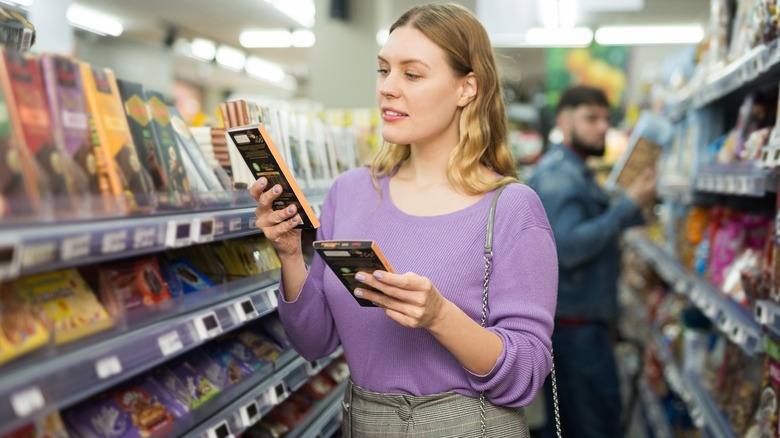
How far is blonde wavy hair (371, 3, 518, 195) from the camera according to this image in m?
1.62

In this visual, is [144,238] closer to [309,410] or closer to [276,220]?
[276,220]

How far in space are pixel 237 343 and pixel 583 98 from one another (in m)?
2.43

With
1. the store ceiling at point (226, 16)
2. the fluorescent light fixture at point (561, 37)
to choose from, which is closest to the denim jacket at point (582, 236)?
the store ceiling at point (226, 16)

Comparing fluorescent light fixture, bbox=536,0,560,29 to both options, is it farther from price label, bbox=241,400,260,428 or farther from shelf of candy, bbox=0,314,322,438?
price label, bbox=241,400,260,428

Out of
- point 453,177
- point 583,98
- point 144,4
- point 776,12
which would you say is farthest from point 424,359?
point 144,4

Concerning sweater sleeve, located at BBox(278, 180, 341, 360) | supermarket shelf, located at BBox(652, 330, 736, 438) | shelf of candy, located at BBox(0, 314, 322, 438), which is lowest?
supermarket shelf, located at BBox(652, 330, 736, 438)

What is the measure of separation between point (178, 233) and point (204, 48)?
36.2ft

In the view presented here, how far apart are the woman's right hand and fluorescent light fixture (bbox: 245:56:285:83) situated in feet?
39.9

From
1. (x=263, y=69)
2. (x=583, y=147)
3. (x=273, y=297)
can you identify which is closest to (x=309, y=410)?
(x=273, y=297)

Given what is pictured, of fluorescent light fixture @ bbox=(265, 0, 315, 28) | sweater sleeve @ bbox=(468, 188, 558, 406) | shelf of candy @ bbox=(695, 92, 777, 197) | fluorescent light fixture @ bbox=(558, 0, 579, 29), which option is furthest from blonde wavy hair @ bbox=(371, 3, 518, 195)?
fluorescent light fixture @ bbox=(558, 0, 579, 29)

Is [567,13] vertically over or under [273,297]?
over

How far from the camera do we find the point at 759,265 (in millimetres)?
2457

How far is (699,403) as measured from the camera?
3.08m

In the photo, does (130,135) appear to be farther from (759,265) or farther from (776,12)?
(759,265)
